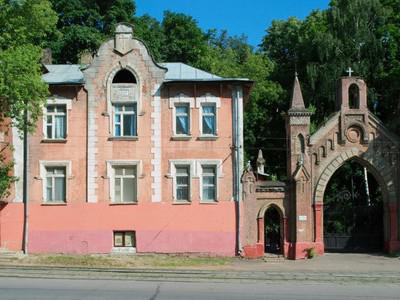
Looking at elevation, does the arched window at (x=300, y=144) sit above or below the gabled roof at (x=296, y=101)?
below

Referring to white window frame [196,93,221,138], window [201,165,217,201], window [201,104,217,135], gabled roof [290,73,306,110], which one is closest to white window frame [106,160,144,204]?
window [201,165,217,201]

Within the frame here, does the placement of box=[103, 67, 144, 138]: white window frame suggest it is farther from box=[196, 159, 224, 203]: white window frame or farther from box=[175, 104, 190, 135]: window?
box=[196, 159, 224, 203]: white window frame

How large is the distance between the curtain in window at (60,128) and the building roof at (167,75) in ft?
6.08

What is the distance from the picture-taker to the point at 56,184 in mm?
32406

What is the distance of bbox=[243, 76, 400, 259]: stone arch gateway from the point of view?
33031mm

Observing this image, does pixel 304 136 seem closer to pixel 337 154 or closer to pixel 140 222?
pixel 337 154

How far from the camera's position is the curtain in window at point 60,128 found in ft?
107

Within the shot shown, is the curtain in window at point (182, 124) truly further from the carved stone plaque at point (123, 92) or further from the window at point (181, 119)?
the carved stone plaque at point (123, 92)

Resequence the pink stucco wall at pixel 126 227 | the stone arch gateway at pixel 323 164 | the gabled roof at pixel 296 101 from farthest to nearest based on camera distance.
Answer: the gabled roof at pixel 296 101 → the stone arch gateway at pixel 323 164 → the pink stucco wall at pixel 126 227

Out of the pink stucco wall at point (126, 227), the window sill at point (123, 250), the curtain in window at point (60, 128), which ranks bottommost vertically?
the window sill at point (123, 250)

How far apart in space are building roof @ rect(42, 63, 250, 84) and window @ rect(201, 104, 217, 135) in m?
1.41

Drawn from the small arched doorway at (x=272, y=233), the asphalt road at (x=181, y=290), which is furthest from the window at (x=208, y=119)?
the asphalt road at (x=181, y=290)

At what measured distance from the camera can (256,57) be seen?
59.3 metres

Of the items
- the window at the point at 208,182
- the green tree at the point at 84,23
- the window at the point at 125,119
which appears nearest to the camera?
the window at the point at 208,182
